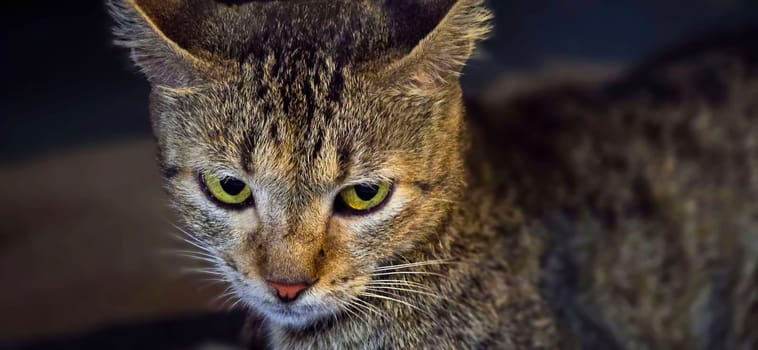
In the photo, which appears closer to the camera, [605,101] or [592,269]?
[592,269]

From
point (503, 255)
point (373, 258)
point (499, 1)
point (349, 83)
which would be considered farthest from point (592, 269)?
point (499, 1)

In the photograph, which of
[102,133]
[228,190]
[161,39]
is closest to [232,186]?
[228,190]

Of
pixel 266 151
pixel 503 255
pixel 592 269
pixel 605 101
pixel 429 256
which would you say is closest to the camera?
pixel 266 151

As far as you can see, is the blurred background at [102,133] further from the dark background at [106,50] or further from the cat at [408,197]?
the cat at [408,197]

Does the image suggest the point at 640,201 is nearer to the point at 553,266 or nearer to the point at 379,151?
the point at 553,266

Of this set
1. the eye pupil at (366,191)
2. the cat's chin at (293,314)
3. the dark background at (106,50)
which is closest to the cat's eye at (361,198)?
the eye pupil at (366,191)

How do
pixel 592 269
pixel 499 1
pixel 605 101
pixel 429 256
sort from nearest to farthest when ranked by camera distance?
1. pixel 429 256
2. pixel 592 269
3. pixel 605 101
4. pixel 499 1

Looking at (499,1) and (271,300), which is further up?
(499,1)
